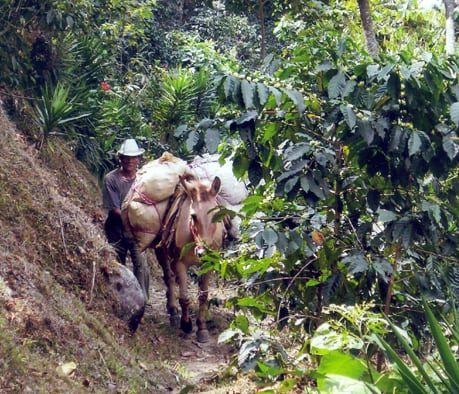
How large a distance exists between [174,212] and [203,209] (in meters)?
0.59

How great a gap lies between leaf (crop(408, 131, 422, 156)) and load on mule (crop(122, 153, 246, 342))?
5689 millimetres

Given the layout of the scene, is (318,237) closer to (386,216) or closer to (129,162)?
(386,216)

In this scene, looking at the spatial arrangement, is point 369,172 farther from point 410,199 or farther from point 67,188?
point 67,188

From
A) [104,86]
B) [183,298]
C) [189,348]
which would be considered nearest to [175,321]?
[183,298]

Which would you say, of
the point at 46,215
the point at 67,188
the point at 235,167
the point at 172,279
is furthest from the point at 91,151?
the point at 235,167

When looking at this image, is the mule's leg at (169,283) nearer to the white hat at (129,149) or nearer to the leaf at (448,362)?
the white hat at (129,149)

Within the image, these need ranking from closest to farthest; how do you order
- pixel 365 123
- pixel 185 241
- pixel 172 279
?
pixel 365 123 → pixel 185 241 → pixel 172 279

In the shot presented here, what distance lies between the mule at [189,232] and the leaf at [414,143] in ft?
18.2

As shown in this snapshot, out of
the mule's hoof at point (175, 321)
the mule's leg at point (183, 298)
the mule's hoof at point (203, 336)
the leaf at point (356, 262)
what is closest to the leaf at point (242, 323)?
the leaf at point (356, 262)

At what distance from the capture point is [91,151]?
14234mm

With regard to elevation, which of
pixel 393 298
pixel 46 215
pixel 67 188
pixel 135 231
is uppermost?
pixel 393 298

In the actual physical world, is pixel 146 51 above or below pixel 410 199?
below

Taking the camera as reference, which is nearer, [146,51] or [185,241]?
[185,241]

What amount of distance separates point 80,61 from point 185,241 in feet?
19.3
